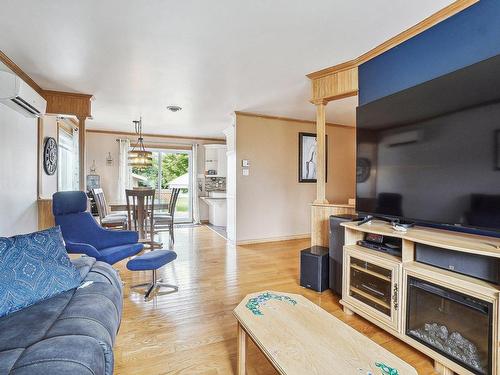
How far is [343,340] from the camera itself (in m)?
1.24

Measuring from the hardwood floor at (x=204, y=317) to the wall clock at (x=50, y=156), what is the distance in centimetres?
226

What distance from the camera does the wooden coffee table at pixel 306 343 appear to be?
1.05 meters

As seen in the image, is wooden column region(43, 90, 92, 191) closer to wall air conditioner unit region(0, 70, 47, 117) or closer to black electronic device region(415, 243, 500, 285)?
wall air conditioner unit region(0, 70, 47, 117)

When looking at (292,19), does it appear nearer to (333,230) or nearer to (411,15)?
(411,15)

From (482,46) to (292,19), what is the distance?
131 cm

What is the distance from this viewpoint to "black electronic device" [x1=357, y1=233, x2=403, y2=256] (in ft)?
6.75

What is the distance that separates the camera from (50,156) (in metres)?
4.36

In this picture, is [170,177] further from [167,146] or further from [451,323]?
[451,323]

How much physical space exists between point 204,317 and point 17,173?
2889 mm

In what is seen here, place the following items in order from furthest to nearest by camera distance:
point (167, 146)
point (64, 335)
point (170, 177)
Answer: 1. point (170, 177)
2. point (167, 146)
3. point (64, 335)

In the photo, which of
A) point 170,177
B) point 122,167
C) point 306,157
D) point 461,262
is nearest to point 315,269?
point 461,262

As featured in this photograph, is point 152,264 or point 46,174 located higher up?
point 46,174

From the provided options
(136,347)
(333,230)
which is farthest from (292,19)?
(136,347)

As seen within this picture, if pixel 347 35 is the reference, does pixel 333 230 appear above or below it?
below
